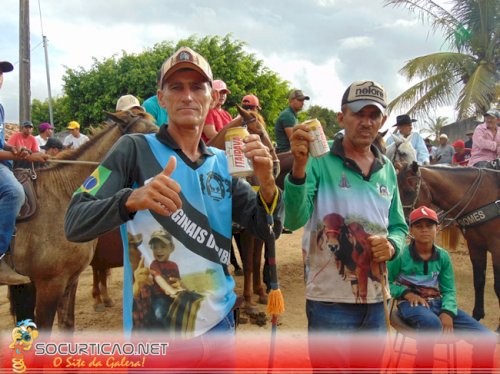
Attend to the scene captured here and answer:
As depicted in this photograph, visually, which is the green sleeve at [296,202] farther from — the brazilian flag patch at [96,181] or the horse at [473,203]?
the horse at [473,203]

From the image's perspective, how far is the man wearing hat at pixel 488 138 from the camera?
22.2 ft

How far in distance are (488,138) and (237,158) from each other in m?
6.92

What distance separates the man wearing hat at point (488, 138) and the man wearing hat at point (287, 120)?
320cm

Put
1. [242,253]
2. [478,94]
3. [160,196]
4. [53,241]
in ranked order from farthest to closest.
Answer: [478,94], [242,253], [53,241], [160,196]

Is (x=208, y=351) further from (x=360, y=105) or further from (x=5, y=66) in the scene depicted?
(x=5, y=66)

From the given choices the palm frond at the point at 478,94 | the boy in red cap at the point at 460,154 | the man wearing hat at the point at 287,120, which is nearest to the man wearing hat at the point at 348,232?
the man wearing hat at the point at 287,120

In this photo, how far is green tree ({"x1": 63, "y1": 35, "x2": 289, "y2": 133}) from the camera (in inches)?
833

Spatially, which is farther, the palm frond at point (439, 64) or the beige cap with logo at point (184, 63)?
A: the palm frond at point (439, 64)

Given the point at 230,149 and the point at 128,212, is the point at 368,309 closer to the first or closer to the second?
the point at 230,149

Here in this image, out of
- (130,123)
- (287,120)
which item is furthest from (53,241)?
(287,120)

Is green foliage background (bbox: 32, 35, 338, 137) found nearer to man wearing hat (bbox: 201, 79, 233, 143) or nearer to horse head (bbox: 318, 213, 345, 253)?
man wearing hat (bbox: 201, 79, 233, 143)

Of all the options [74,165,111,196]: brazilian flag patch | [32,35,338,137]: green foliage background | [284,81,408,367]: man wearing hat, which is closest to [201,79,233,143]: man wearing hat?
[284,81,408,367]: man wearing hat

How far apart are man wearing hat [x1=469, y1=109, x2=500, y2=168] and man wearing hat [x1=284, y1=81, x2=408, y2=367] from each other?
18.0ft

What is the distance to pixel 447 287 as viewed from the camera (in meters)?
3.56
